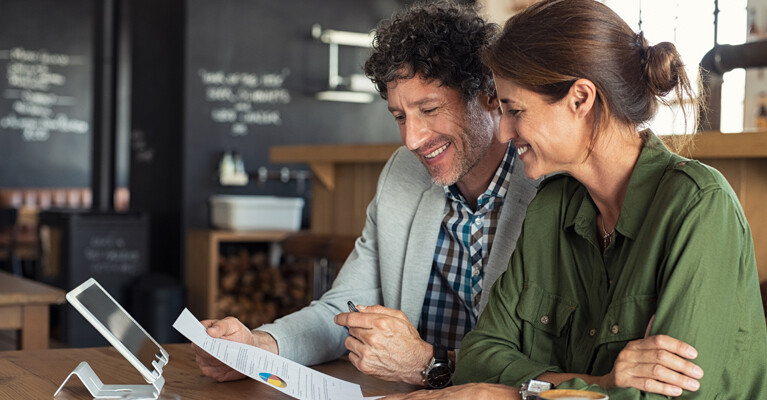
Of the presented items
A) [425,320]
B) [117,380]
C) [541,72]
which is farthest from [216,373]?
[541,72]

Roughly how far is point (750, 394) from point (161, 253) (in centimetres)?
500

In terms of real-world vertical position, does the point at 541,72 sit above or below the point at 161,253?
above

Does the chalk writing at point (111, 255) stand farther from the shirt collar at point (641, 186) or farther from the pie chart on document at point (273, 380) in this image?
the shirt collar at point (641, 186)

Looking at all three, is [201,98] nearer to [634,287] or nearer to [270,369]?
[270,369]

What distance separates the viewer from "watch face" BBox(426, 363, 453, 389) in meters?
1.52

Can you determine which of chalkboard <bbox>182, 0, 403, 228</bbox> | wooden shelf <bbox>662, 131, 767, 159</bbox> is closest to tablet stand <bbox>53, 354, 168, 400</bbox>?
wooden shelf <bbox>662, 131, 767, 159</bbox>

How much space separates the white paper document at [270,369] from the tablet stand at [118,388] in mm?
85

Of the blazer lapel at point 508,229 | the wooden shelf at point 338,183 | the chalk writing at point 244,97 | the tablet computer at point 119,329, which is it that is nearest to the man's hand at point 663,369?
the blazer lapel at point 508,229

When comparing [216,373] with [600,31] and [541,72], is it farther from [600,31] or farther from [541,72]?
[600,31]

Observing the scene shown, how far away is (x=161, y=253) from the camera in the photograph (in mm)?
5805

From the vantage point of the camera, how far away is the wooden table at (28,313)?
2840mm

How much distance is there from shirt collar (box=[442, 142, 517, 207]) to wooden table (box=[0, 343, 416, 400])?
0.43 meters

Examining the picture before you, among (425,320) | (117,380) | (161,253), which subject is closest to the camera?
(117,380)

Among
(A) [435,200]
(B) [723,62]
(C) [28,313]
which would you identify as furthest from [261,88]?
(A) [435,200]
